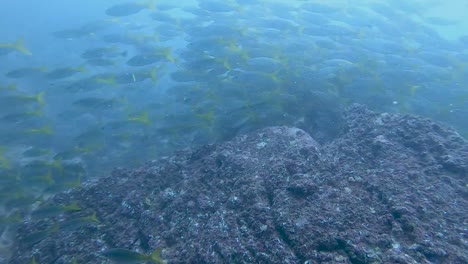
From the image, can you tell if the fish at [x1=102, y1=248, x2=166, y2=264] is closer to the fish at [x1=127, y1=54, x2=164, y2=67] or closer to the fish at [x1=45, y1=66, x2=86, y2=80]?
the fish at [x1=127, y1=54, x2=164, y2=67]

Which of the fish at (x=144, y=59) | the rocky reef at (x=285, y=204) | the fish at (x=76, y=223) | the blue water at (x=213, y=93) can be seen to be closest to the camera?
the rocky reef at (x=285, y=204)

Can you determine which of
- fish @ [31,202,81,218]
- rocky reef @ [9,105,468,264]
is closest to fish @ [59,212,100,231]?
rocky reef @ [9,105,468,264]

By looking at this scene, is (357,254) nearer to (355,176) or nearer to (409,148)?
(355,176)

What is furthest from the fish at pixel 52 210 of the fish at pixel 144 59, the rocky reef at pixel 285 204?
the fish at pixel 144 59

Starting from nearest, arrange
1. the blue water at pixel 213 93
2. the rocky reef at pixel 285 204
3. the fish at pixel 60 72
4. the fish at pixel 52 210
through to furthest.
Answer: the rocky reef at pixel 285 204
the fish at pixel 52 210
the blue water at pixel 213 93
the fish at pixel 60 72

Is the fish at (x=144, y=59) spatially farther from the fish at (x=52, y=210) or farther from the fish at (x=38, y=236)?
the fish at (x=38, y=236)

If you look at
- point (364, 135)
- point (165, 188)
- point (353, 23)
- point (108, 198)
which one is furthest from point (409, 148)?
point (353, 23)

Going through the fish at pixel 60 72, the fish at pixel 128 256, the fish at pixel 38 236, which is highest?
the fish at pixel 128 256

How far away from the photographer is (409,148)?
16.0 feet

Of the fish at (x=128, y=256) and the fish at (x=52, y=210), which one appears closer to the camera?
the fish at (x=128, y=256)

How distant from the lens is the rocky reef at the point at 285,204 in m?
3.19

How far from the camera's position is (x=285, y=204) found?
3.66 m

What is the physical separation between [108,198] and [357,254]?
3.72 metres

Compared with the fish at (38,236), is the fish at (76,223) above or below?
above
